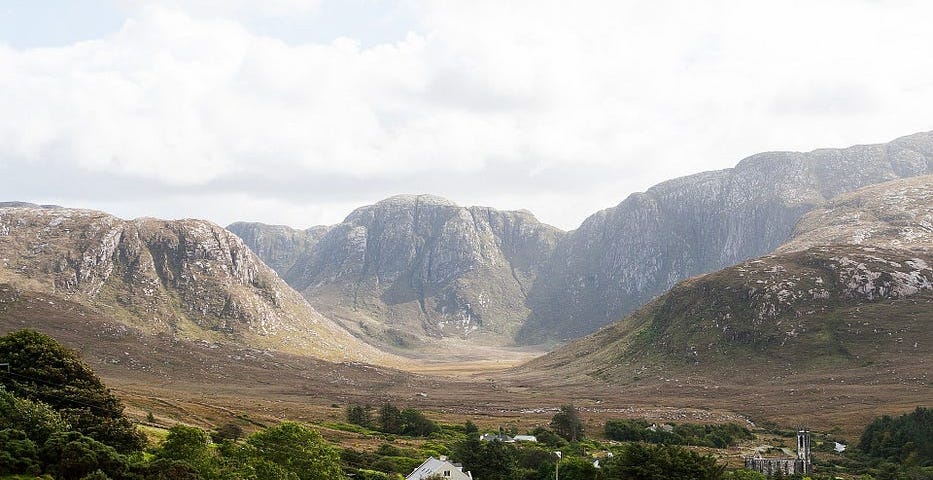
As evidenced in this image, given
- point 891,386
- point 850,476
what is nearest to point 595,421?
point 850,476

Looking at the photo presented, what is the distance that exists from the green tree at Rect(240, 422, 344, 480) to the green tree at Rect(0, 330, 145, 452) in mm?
10479

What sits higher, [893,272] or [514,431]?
[893,272]

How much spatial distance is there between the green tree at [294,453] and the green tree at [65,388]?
34.4 feet

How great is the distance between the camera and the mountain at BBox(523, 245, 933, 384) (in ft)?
529

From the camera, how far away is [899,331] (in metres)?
165

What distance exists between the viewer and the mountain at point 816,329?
529ft

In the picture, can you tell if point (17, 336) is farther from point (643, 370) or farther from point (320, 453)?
point (643, 370)

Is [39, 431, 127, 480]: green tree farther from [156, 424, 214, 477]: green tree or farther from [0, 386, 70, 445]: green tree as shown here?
[156, 424, 214, 477]: green tree

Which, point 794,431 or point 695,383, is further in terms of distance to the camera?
point 695,383

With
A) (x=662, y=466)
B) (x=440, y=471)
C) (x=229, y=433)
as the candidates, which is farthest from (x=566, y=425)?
(x=662, y=466)

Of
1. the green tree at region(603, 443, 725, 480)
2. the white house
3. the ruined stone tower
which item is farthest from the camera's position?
the ruined stone tower

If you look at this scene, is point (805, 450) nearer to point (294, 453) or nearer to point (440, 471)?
point (440, 471)

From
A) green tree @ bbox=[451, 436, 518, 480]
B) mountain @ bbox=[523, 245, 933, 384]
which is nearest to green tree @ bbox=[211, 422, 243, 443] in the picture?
green tree @ bbox=[451, 436, 518, 480]

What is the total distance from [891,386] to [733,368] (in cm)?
3979
